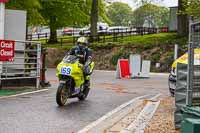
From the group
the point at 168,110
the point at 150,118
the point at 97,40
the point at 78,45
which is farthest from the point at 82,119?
the point at 97,40

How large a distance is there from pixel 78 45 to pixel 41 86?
173 inches

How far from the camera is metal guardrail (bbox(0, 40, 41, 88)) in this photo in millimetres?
17625

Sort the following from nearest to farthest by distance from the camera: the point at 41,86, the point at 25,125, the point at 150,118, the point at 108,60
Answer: the point at 25,125
the point at 150,118
the point at 41,86
the point at 108,60

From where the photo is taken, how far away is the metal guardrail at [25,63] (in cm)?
1762

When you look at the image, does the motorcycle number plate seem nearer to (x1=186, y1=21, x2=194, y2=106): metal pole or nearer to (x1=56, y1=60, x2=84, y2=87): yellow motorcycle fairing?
(x1=56, y1=60, x2=84, y2=87): yellow motorcycle fairing

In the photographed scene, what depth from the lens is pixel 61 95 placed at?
13.1 m

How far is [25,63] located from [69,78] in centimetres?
457

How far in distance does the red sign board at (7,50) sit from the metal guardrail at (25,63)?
1.81 ft

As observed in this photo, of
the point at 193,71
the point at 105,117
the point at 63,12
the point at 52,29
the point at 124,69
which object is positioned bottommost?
the point at 105,117

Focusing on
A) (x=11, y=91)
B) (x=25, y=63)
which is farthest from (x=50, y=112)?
(x=25, y=63)

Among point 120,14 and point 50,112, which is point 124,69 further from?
point 120,14

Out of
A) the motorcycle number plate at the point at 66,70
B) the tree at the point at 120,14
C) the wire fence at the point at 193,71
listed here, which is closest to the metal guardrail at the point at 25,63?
the motorcycle number plate at the point at 66,70

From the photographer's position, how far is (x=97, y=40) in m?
47.2

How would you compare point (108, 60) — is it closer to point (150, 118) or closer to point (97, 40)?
point (97, 40)
